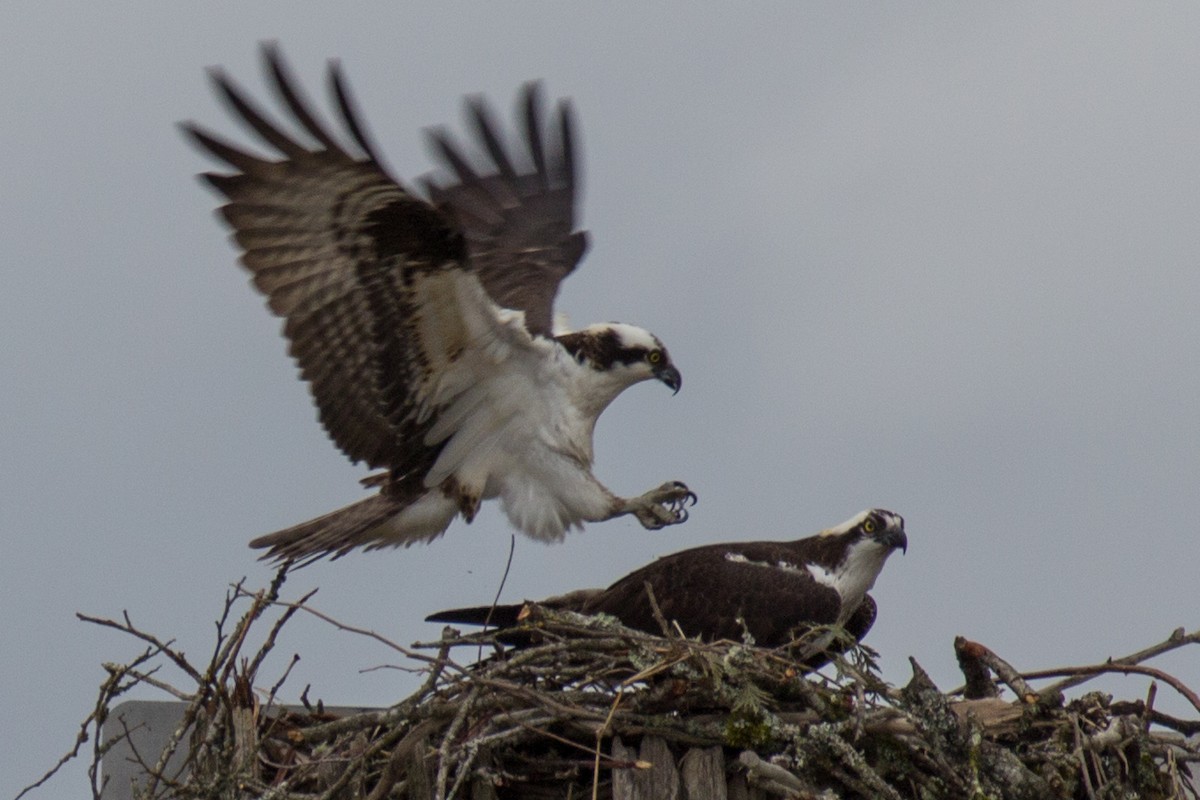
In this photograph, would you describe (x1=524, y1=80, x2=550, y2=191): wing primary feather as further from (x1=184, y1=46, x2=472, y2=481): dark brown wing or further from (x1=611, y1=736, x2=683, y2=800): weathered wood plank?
(x1=611, y1=736, x2=683, y2=800): weathered wood plank

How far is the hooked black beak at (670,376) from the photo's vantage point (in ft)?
24.3

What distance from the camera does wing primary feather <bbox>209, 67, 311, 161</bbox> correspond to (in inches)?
226

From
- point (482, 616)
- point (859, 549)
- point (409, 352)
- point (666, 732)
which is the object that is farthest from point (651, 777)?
point (409, 352)

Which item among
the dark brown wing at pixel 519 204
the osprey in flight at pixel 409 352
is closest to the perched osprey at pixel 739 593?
the osprey in flight at pixel 409 352

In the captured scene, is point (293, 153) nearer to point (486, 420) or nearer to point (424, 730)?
point (486, 420)

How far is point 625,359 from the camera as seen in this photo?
725cm

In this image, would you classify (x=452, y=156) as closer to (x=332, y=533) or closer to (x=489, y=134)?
(x=489, y=134)

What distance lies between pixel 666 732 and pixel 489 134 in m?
3.91

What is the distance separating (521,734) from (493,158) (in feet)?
12.7

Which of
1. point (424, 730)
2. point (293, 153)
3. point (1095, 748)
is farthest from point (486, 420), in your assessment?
point (1095, 748)

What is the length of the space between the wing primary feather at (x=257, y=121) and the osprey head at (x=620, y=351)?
159cm

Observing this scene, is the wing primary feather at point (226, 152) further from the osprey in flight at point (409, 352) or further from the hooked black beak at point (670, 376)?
the hooked black beak at point (670, 376)

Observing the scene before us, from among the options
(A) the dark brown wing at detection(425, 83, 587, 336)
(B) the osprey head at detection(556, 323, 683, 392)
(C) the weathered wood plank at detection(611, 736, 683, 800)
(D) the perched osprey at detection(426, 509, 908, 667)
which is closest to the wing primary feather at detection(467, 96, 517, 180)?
(A) the dark brown wing at detection(425, 83, 587, 336)

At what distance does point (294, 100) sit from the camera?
19.3ft
